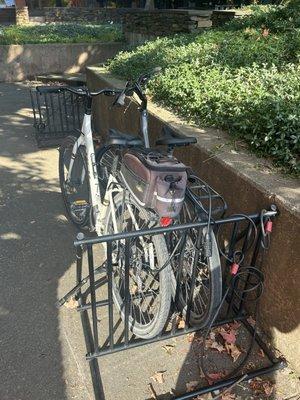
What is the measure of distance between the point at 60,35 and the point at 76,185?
35.6ft

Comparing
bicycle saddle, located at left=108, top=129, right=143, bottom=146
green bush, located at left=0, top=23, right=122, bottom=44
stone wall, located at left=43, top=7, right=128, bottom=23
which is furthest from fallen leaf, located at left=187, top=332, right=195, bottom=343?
stone wall, located at left=43, top=7, right=128, bottom=23

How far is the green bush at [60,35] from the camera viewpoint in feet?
38.7

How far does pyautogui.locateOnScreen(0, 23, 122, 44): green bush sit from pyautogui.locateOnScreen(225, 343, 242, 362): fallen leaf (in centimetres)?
1120

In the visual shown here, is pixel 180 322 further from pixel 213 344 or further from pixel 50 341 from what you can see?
pixel 50 341

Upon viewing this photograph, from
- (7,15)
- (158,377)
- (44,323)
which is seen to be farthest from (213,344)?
(7,15)

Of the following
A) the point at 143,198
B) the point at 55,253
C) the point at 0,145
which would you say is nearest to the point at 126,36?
the point at 0,145

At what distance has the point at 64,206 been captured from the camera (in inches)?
174

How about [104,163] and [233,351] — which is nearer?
[233,351]

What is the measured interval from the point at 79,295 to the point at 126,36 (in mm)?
11606

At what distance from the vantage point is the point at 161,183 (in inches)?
85.6

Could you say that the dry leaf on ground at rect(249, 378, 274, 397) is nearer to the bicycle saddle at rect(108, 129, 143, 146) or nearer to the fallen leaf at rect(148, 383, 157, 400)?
the fallen leaf at rect(148, 383, 157, 400)

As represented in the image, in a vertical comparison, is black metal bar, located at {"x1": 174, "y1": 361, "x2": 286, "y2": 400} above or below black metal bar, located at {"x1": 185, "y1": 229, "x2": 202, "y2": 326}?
below

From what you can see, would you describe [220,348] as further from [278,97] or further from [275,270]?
[278,97]

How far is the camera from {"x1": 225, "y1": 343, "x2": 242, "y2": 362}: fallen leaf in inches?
106
